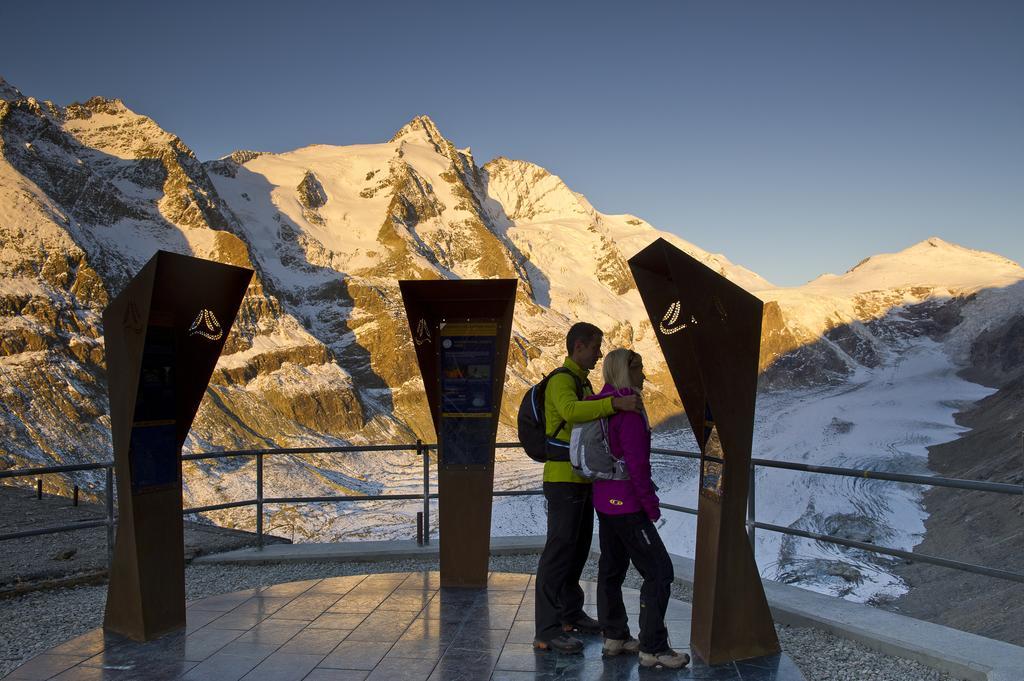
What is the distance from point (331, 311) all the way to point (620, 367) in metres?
143

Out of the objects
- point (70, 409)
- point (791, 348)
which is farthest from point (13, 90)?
point (791, 348)

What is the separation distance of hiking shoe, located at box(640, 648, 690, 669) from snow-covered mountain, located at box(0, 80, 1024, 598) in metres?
70.5

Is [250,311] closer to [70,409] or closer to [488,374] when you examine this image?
[70,409]

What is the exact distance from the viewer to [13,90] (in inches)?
5118

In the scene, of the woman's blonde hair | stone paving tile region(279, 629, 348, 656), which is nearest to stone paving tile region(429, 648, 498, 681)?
stone paving tile region(279, 629, 348, 656)

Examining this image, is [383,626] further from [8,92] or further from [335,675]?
[8,92]

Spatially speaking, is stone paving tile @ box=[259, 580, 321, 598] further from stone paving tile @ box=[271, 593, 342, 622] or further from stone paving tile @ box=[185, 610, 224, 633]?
stone paving tile @ box=[185, 610, 224, 633]

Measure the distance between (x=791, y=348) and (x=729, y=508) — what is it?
6463 inches

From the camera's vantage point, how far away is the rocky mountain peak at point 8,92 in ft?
417

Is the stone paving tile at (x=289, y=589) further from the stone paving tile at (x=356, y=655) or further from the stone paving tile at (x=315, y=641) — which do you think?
the stone paving tile at (x=356, y=655)

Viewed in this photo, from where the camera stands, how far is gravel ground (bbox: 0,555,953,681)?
522cm

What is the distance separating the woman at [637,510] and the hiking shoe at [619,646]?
0.64ft

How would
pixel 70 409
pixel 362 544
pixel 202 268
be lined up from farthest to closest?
pixel 70 409
pixel 362 544
pixel 202 268

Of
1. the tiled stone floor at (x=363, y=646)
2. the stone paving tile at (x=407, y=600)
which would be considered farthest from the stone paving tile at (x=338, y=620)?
the stone paving tile at (x=407, y=600)
